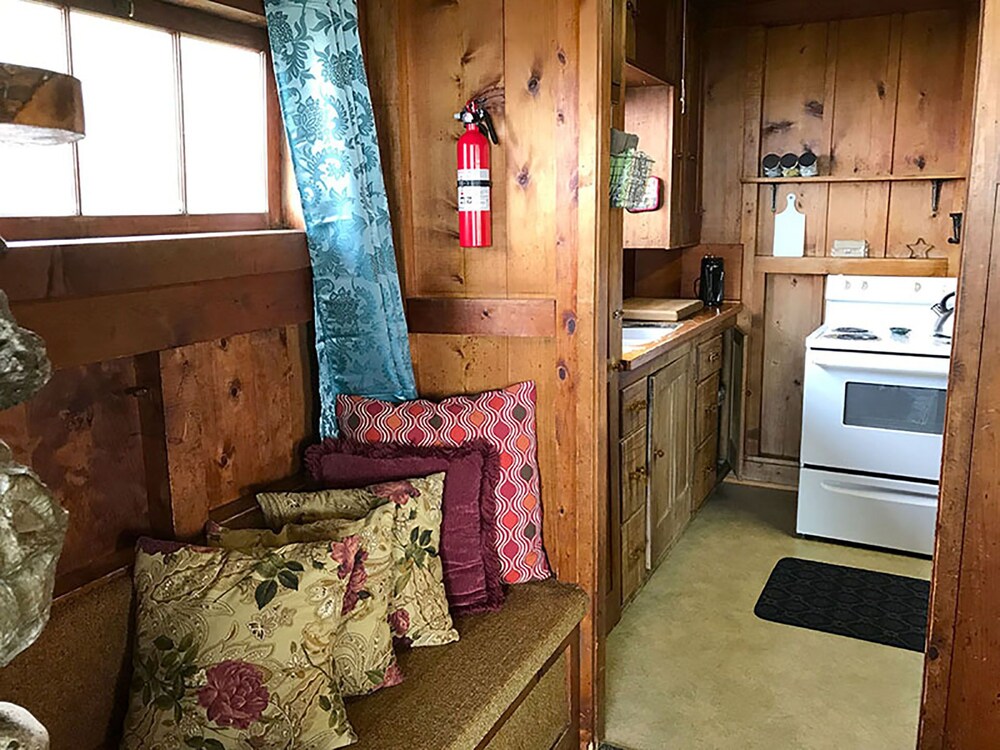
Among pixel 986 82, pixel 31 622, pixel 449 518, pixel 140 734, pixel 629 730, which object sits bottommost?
pixel 629 730

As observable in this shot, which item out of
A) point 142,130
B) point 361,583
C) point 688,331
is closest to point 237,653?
point 361,583

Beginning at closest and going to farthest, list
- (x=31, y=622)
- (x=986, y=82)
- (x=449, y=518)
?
(x=31, y=622), (x=986, y=82), (x=449, y=518)

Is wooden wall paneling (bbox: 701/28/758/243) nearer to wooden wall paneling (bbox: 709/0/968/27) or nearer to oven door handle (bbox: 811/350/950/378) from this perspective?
wooden wall paneling (bbox: 709/0/968/27)

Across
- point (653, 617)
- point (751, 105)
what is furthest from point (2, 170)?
point (751, 105)

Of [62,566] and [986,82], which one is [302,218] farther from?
[986,82]

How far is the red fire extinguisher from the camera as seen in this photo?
2.20 meters

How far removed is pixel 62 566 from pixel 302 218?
3.27 ft

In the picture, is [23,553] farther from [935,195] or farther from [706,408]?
[935,195]

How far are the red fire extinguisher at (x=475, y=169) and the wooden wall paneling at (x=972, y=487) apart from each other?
1.08 m

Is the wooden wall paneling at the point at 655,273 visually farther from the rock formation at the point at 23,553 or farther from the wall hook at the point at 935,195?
the rock formation at the point at 23,553

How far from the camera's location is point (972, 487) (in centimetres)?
183

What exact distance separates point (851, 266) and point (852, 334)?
488 mm

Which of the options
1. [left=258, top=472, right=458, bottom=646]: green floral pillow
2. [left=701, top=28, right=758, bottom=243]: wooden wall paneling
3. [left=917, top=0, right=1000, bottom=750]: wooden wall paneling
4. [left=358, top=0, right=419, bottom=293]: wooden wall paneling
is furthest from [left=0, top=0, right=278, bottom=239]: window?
[left=701, top=28, right=758, bottom=243]: wooden wall paneling

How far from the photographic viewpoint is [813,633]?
3.00m
